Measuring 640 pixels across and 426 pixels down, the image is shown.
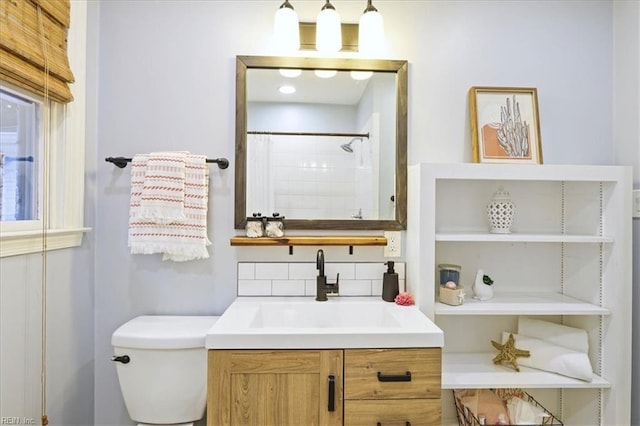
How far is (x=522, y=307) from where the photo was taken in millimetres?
1604

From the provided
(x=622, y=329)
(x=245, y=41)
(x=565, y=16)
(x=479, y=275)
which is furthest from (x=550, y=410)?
(x=245, y=41)

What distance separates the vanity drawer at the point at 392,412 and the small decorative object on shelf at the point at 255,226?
817 millimetres

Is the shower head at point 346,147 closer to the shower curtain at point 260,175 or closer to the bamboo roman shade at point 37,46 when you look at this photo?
the shower curtain at point 260,175

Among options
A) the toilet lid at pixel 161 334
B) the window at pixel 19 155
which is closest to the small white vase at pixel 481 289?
the toilet lid at pixel 161 334

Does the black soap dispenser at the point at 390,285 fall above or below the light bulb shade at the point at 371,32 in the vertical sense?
below

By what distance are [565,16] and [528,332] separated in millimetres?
1597

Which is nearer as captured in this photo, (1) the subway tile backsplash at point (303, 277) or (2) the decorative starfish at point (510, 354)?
(2) the decorative starfish at point (510, 354)

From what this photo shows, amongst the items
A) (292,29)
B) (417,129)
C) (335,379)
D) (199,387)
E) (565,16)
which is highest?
(565,16)

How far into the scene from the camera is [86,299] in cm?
169

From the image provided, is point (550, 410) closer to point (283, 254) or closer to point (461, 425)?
point (461, 425)

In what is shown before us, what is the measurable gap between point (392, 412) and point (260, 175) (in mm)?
1138

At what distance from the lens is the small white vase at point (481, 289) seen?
1707 millimetres

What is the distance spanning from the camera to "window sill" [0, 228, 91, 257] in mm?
1219

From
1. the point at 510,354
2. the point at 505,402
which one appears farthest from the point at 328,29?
the point at 505,402
